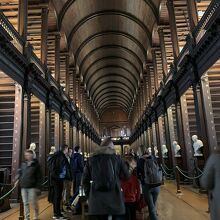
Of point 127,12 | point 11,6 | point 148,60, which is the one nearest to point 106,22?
point 127,12

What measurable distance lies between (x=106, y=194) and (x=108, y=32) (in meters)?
21.9

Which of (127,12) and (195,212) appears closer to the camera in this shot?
(195,212)

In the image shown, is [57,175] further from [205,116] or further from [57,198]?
[205,116]

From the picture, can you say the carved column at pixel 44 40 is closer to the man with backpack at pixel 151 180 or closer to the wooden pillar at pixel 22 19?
the wooden pillar at pixel 22 19

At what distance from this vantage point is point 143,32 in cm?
2075

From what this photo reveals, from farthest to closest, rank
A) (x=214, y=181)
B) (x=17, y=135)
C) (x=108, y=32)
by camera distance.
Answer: (x=108, y=32)
(x=17, y=135)
(x=214, y=181)

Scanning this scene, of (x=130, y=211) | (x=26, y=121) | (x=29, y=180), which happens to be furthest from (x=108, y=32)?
(x=130, y=211)

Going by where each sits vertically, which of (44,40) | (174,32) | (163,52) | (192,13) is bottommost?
(192,13)

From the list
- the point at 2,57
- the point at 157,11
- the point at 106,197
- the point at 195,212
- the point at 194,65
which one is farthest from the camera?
the point at 157,11

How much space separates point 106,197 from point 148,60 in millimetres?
21270

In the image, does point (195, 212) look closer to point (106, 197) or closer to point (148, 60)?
point (106, 197)

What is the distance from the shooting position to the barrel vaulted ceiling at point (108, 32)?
17.7 m

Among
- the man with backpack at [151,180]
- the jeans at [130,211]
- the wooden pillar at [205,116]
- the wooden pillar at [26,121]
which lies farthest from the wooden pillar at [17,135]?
the wooden pillar at [205,116]

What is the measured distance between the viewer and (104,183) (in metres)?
2.75
